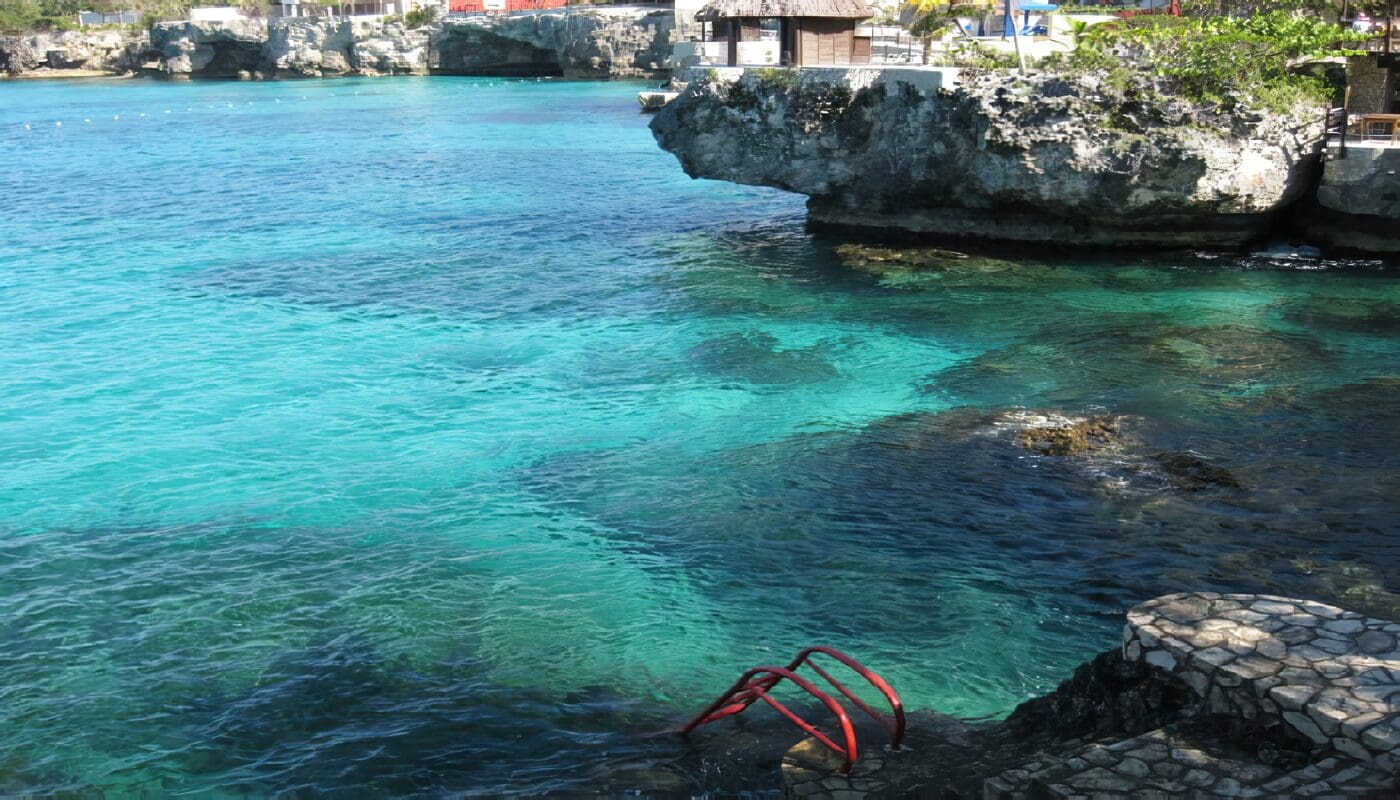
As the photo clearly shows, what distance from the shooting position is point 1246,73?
1037 inches

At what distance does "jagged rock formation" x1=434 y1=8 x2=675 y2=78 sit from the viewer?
299 feet

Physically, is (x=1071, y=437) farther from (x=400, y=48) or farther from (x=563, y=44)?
(x=400, y=48)

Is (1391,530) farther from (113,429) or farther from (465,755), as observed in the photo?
(113,429)

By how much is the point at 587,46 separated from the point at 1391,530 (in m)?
86.0

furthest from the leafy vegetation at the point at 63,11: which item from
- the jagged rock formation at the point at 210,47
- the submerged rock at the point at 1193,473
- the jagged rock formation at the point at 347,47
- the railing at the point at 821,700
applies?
the railing at the point at 821,700

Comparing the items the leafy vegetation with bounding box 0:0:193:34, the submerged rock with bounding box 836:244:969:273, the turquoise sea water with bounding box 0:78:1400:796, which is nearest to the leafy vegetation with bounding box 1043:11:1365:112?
the turquoise sea water with bounding box 0:78:1400:796

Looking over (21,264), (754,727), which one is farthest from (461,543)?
(21,264)

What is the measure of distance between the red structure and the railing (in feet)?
327

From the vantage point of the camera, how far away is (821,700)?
8.89 m

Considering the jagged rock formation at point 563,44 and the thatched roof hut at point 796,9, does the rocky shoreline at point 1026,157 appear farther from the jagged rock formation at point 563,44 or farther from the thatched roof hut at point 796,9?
the jagged rock formation at point 563,44

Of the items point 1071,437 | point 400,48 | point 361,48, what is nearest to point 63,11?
point 361,48

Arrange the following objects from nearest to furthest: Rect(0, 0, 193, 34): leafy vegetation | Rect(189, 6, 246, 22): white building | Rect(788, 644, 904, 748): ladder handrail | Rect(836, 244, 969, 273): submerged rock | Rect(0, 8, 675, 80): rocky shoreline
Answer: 1. Rect(788, 644, 904, 748): ladder handrail
2. Rect(836, 244, 969, 273): submerged rock
3. Rect(0, 8, 675, 80): rocky shoreline
4. Rect(189, 6, 246, 22): white building
5. Rect(0, 0, 193, 34): leafy vegetation

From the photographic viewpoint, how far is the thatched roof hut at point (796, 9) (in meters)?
31.0

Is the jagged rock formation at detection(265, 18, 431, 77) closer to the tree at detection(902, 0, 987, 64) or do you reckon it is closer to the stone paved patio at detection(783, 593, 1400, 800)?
the tree at detection(902, 0, 987, 64)
